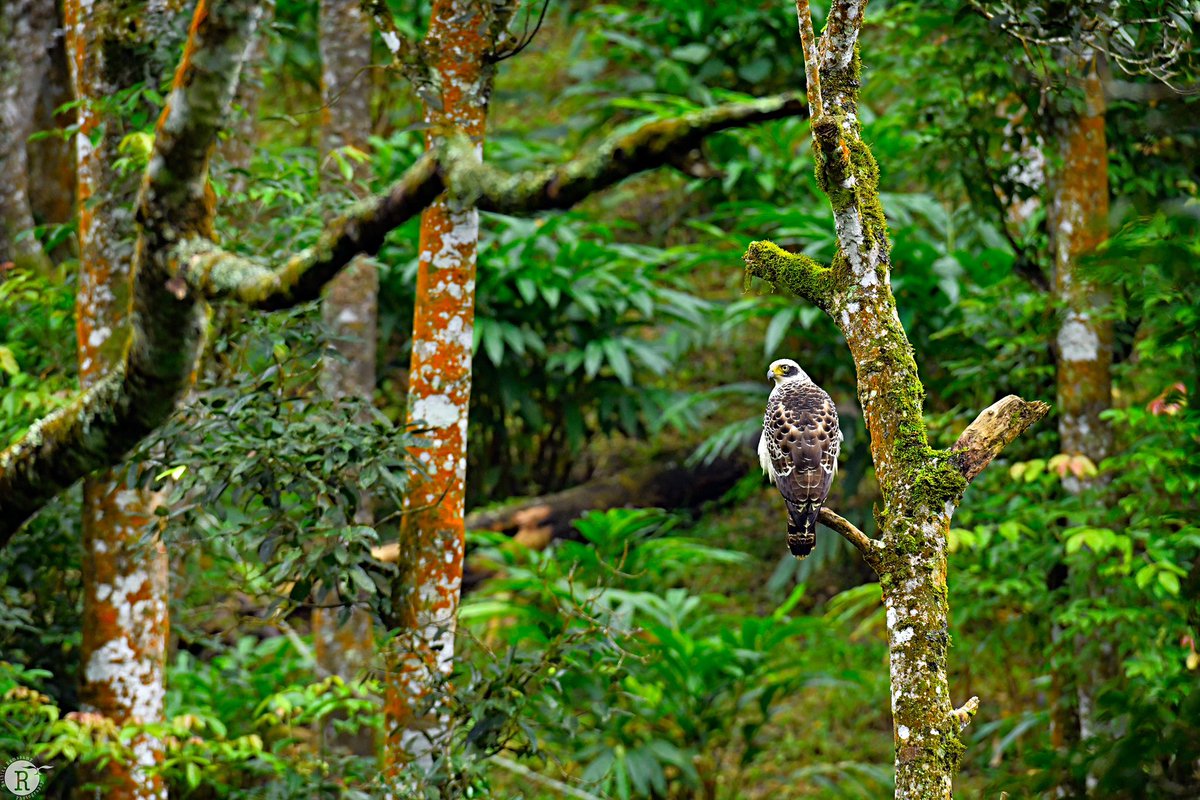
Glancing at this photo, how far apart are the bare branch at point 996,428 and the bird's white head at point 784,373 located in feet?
1.68

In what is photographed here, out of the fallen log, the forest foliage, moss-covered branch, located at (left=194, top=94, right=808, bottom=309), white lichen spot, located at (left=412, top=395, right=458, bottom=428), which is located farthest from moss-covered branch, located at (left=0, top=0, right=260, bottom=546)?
the fallen log

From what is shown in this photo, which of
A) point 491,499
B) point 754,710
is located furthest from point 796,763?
point 491,499

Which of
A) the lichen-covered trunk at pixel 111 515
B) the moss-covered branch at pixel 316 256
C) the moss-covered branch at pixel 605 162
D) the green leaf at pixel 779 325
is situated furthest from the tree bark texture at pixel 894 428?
the green leaf at pixel 779 325

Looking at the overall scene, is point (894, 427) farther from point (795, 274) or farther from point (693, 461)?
point (693, 461)

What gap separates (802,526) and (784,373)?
66cm

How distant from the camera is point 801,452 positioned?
245 centimetres

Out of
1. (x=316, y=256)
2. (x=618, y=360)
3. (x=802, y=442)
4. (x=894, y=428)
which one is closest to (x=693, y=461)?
(x=618, y=360)

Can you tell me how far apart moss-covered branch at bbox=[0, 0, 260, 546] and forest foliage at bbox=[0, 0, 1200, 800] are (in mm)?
286

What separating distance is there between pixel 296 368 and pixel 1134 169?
3.73 meters

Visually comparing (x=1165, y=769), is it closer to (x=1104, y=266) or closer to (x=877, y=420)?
(x=877, y=420)

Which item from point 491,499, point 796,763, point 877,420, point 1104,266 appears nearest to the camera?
point 1104,266

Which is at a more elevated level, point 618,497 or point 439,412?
point 618,497

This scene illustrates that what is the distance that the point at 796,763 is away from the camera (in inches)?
258

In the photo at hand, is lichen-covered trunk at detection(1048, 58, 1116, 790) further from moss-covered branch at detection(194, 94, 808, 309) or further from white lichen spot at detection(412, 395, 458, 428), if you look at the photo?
moss-covered branch at detection(194, 94, 808, 309)
